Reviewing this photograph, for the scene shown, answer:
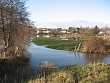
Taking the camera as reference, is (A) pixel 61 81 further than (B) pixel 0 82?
No

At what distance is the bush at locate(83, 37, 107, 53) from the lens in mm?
44500

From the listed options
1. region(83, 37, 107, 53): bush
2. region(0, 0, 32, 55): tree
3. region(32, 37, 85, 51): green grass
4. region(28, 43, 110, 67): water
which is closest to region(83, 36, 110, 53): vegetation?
region(83, 37, 107, 53): bush

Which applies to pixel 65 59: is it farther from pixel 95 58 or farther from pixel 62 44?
pixel 62 44

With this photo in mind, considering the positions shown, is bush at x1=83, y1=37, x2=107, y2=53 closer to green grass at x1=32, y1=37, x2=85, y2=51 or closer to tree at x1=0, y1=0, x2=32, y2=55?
green grass at x1=32, y1=37, x2=85, y2=51

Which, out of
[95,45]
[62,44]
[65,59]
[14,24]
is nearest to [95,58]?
[65,59]

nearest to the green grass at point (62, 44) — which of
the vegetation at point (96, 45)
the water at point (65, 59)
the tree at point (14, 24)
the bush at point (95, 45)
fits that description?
the vegetation at point (96, 45)

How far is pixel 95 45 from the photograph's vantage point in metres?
44.9

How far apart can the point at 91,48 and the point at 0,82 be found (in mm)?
30129

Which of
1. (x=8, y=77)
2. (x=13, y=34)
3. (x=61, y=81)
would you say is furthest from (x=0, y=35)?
(x=61, y=81)

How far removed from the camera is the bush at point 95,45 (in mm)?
44500

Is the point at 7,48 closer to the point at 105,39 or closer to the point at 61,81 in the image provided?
the point at 61,81

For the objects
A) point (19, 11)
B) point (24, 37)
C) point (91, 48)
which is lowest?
point (91, 48)

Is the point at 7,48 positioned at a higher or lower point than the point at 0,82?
higher

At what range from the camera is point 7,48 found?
27.1 m
